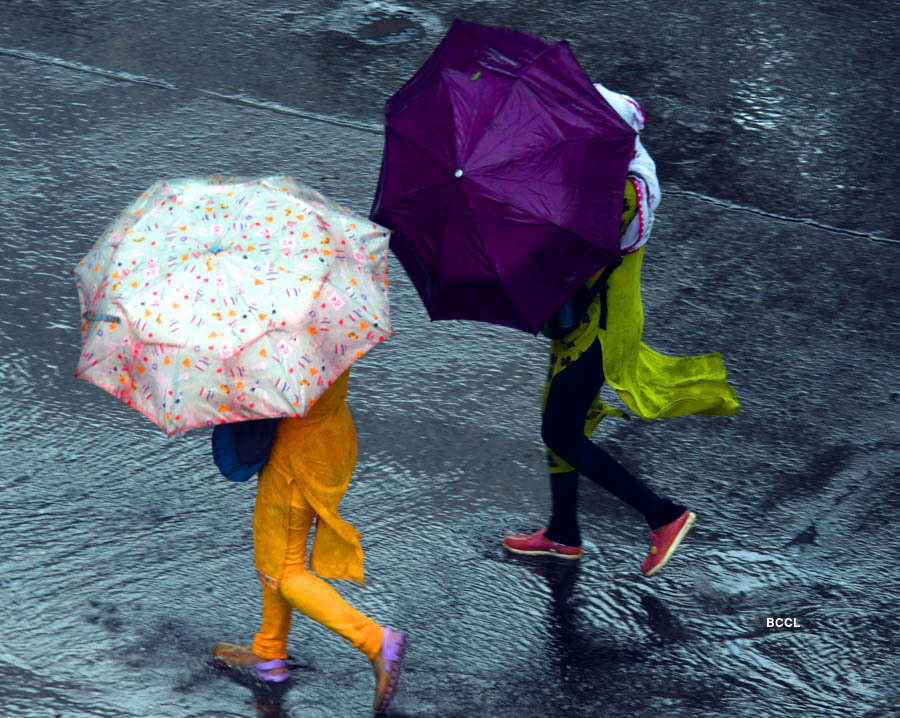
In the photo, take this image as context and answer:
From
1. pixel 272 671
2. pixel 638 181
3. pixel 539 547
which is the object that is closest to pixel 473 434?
pixel 539 547

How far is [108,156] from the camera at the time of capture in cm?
664

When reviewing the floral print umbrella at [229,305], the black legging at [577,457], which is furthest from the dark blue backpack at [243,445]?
the black legging at [577,457]

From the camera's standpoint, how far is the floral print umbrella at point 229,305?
3.08 metres

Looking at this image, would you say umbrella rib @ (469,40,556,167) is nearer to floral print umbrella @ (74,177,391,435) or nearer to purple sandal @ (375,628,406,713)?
floral print umbrella @ (74,177,391,435)

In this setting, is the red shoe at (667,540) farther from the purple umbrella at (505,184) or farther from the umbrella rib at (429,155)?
the umbrella rib at (429,155)

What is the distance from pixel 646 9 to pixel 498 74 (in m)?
5.33

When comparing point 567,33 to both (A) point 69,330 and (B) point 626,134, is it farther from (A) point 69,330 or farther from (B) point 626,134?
(B) point 626,134

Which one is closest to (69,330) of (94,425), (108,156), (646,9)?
(94,425)

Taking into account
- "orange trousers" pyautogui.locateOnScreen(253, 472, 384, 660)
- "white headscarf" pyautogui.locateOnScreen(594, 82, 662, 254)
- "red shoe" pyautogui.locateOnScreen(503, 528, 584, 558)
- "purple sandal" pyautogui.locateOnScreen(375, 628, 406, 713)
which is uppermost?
"white headscarf" pyautogui.locateOnScreen(594, 82, 662, 254)

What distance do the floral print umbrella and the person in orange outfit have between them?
322mm

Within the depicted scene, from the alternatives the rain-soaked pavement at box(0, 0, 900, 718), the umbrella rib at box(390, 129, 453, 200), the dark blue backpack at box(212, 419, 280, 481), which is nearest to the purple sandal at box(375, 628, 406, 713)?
the rain-soaked pavement at box(0, 0, 900, 718)

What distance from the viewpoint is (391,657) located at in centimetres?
367

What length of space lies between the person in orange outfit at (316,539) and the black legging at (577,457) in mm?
775

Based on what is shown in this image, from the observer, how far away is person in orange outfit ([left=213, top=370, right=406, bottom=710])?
11.6 feet
